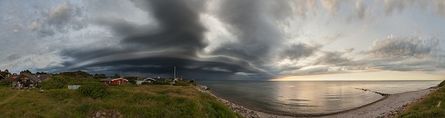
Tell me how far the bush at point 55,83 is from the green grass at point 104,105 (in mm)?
15226

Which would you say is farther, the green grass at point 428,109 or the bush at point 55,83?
the bush at point 55,83

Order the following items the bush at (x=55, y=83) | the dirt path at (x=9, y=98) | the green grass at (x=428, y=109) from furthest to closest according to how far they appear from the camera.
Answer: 1. the bush at (x=55, y=83)
2. the dirt path at (x=9, y=98)
3. the green grass at (x=428, y=109)

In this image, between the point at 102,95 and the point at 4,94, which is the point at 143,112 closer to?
the point at 102,95

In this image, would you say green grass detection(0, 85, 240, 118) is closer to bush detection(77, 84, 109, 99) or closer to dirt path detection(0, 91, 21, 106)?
dirt path detection(0, 91, 21, 106)

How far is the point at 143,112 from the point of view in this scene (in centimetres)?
4534

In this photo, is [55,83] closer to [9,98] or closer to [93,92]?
[9,98]

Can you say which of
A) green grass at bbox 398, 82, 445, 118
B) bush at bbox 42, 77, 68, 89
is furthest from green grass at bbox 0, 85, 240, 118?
green grass at bbox 398, 82, 445, 118

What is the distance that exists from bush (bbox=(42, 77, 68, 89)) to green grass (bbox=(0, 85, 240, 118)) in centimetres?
1523

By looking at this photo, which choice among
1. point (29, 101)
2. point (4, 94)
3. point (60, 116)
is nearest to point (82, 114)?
point (60, 116)

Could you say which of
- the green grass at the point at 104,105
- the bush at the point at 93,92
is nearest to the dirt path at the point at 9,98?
the green grass at the point at 104,105

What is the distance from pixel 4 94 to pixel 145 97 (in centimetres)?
2117

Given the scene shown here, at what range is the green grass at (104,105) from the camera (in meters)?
43.8

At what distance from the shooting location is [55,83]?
71.9m

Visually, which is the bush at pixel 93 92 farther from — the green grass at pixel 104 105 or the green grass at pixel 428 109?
the green grass at pixel 428 109
